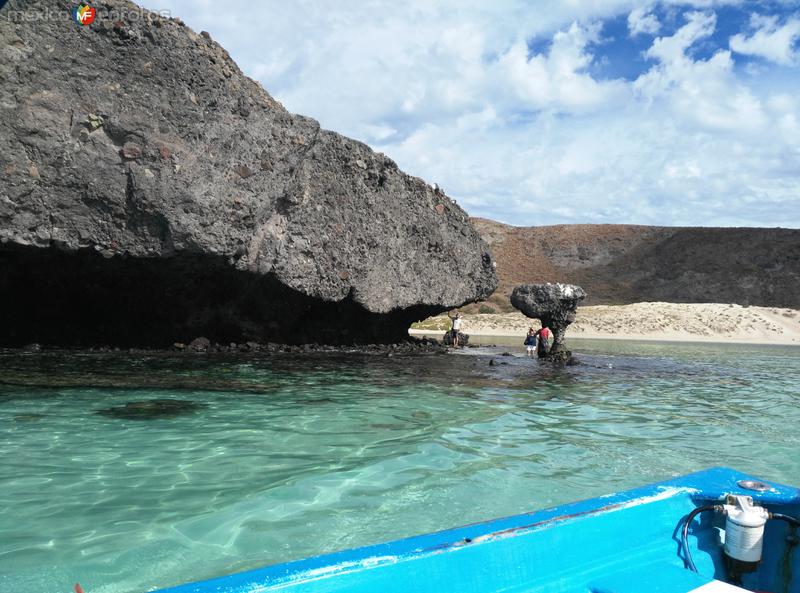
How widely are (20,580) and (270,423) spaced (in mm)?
4039

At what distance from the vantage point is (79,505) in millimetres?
4469

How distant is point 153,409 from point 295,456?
2.77 metres

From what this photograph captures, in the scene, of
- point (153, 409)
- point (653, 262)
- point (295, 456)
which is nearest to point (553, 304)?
point (153, 409)

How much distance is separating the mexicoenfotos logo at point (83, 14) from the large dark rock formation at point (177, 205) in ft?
0.36

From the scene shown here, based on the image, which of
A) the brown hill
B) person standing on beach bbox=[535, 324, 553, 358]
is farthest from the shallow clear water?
the brown hill

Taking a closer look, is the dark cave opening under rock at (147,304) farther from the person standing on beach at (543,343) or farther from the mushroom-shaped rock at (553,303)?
the person standing on beach at (543,343)

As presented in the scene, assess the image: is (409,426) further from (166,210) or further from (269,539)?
(166,210)

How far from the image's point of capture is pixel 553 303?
17.2 metres

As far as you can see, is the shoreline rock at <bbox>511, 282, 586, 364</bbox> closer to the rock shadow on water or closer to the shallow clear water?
the shallow clear water

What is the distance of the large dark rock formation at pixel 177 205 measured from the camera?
11.3 metres

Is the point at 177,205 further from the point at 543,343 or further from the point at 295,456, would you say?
the point at 543,343

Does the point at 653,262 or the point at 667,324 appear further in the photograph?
the point at 653,262

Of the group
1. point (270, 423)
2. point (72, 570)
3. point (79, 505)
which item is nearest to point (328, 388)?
point (270, 423)

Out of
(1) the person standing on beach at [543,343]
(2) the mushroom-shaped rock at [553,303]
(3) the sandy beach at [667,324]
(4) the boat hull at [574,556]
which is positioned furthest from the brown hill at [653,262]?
(4) the boat hull at [574,556]
